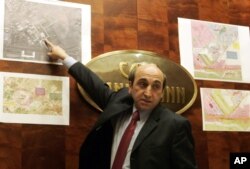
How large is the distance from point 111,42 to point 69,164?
30.7 inches

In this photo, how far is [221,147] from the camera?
2672 millimetres

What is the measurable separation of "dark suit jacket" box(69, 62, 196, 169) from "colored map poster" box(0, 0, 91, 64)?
0.77 feet

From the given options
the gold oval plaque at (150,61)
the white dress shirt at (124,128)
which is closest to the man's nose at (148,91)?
the white dress shirt at (124,128)

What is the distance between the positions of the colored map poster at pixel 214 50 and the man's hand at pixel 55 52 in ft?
2.72

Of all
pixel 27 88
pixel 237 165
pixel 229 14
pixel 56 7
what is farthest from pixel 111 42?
pixel 237 165

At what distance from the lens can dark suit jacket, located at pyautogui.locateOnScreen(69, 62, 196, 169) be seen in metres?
1.90

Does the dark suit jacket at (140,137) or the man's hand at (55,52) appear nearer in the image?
the dark suit jacket at (140,137)

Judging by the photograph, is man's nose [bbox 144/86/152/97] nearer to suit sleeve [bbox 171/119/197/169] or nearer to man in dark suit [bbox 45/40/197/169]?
man in dark suit [bbox 45/40/197/169]

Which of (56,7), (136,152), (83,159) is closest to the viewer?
(136,152)

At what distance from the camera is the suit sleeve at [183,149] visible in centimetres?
Result: 187

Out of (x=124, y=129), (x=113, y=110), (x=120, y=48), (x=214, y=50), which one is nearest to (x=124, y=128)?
(x=124, y=129)

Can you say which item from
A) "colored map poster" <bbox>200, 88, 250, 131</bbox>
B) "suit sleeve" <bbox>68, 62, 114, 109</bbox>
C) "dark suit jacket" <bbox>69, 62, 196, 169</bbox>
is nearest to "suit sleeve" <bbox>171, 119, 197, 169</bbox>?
"dark suit jacket" <bbox>69, 62, 196, 169</bbox>

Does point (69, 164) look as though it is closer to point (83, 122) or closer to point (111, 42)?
point (83, 122)

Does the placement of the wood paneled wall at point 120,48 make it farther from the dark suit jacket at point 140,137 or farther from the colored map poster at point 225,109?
the dark suit jacket at point 140,137
